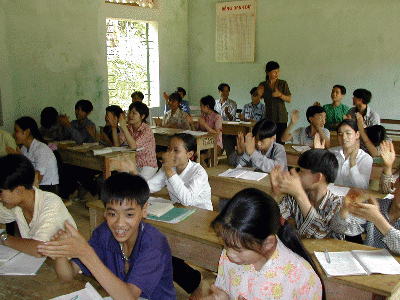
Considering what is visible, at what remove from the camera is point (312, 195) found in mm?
2117

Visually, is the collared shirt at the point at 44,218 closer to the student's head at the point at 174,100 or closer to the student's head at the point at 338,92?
the student's head at the point at 174,100

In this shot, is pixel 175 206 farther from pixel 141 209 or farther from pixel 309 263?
pixel 309 263

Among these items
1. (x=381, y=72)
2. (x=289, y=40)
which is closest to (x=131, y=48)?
(x=289, y=40)

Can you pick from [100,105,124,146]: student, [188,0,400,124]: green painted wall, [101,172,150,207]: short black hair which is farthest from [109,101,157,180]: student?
[188,0,400,124]: green painted wall

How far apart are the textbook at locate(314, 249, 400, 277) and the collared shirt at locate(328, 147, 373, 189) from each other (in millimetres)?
1396

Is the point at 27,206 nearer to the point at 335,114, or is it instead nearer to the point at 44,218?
the point at 44,218

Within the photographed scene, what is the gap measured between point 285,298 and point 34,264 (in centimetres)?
103

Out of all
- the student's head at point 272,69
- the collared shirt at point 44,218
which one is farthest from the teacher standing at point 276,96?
the collared shirt at point 44,218

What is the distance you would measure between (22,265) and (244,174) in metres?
1.87

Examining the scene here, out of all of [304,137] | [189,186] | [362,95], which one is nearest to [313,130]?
[304,137]

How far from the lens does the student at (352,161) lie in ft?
10.1

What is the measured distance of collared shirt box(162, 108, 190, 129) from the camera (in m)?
5.87

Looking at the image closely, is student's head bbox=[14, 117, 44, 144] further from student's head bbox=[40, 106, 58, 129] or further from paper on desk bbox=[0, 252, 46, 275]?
paper on desk bbox=[0, 252, 46, 275]

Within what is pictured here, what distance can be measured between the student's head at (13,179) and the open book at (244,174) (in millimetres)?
1574
